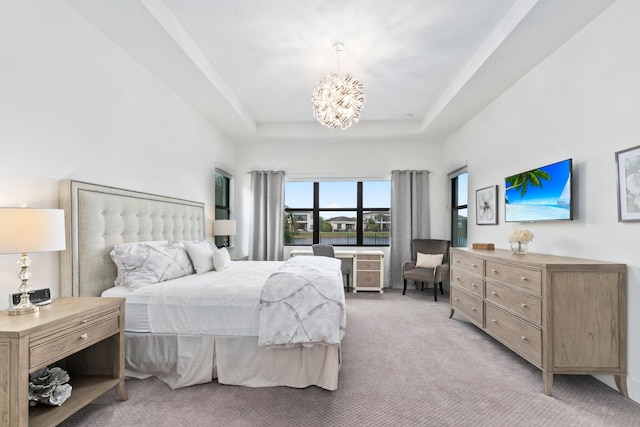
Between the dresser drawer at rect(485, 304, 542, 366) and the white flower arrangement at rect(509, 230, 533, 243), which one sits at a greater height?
the white flower arrangement at rect(509, 230, 533, 243)

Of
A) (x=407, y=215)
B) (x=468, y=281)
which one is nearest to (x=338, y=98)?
(x=468, y=281)

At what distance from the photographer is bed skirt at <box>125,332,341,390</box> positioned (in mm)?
2260

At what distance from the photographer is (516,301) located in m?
2.53

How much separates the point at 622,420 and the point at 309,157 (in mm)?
5206

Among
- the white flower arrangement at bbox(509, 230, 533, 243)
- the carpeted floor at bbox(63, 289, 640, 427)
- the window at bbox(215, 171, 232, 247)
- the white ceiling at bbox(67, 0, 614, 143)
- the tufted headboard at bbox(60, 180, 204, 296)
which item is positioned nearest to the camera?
the carpeted floor at bbox(63, 289, 640, 427)

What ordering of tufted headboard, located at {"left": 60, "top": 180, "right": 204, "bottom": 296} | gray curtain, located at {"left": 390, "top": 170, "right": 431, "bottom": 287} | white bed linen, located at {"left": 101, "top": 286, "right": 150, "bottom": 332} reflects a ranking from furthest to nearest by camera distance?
gray curtain, located at {"left": 390, "top": 170, "right": 431, "bottom": 287} < white bed linen, located at {"left": 101, "top": 286, "right": 150, "bottom": 332} < tufted headboard, located at {"left": 60, "top": 180, "right": 204, "bottom": 296}

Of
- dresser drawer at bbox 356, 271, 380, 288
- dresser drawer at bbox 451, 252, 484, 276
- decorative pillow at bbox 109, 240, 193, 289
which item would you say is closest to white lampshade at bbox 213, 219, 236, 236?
decorative pillow at bbox 109, 240, 193, 289

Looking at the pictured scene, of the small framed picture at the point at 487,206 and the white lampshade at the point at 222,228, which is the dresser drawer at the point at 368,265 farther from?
the white lampshade at the point at 222,228

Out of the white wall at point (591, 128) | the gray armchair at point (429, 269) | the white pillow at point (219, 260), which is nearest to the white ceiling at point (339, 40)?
the white wall at point (591, 128)

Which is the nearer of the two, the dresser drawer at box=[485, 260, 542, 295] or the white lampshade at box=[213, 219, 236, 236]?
the dresser drawer at box=[485, 260, 542, 295]

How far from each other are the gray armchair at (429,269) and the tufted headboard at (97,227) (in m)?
3.71

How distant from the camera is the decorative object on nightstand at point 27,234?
156 centimetres

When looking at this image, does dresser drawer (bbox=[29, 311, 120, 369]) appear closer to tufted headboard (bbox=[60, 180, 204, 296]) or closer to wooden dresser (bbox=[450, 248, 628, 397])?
tufted headboard (bbox=[60, 180, 204, 296])

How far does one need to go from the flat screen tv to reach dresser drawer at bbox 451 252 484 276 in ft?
2.07
